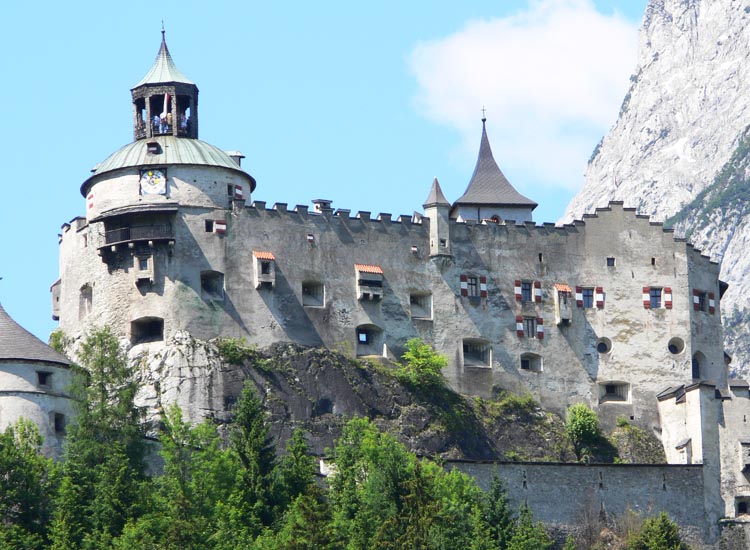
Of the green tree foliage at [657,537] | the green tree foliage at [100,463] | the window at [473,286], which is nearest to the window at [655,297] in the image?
the window at [473,286]

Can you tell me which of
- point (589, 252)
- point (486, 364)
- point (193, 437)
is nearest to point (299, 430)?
point (193, 437)

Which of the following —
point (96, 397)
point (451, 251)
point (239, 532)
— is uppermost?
point (451, 251)

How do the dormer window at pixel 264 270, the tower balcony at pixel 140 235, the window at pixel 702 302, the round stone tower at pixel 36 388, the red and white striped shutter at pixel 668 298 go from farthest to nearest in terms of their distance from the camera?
the window at pixel 702 302
the red and white striped shutter at pixel 668 298
the dormer window at pixel 264 270
the tower balcony at pixel 140 235
the round stone tower at pixel 36 388

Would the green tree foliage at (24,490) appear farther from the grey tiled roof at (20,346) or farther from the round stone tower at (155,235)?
the round stone tower at (155,235)

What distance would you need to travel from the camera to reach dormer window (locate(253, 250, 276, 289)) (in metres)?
85.7

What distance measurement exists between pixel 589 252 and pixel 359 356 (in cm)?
1264

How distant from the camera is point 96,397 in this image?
75438 mm

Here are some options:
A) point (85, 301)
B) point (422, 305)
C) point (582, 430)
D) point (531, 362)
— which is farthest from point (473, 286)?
point (85, 301)

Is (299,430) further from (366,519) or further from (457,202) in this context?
(457,202)

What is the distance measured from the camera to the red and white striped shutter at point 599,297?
3615 inches

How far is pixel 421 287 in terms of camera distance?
8931 centimetres

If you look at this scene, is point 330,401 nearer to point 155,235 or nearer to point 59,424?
point 155,235

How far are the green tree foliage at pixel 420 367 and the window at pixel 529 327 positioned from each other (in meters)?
4.86

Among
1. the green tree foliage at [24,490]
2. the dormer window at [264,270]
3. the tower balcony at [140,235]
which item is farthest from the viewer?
the dormer window at [264,270]
